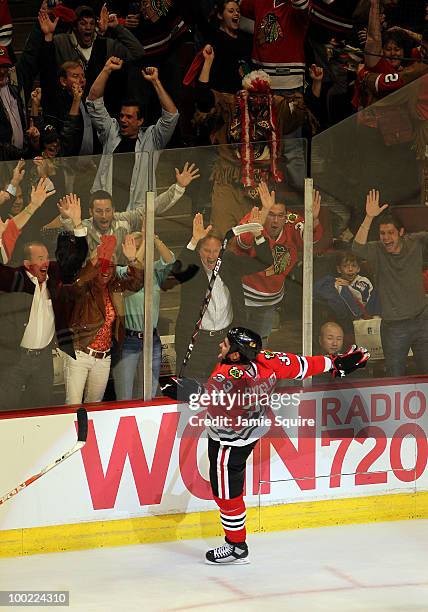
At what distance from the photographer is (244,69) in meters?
7.72

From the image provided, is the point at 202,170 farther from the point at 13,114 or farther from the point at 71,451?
the point at 71,451

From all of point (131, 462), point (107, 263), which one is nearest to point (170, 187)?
point (107, 263)

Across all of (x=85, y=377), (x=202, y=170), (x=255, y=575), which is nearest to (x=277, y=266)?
(x=202, y=170)

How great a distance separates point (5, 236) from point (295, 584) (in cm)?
219

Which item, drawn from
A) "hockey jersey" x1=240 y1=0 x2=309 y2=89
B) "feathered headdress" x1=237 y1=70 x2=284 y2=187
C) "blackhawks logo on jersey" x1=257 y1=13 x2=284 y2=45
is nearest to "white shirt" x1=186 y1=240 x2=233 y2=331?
"feathered headdress" x1=237 y1=70 x2=284 y2=187

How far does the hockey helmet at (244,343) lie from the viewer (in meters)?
6.11

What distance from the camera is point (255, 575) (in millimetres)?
5969

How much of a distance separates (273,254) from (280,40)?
173 centimetres

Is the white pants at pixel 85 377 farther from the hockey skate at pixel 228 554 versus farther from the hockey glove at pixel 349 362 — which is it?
the hockey glove at pixel 349 362

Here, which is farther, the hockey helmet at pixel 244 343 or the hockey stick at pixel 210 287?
the hockey stick at pixel 210 287

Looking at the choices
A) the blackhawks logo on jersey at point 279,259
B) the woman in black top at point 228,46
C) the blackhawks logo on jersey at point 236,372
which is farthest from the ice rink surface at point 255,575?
the woman in black top at point 228,46

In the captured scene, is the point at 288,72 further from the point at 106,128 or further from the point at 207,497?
the point at 207,497

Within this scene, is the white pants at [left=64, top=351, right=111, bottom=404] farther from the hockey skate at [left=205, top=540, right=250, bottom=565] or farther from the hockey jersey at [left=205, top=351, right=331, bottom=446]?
the hockey skate at [left=205, top=540, right=250, bottom=565]

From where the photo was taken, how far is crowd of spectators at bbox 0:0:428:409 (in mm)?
6211
